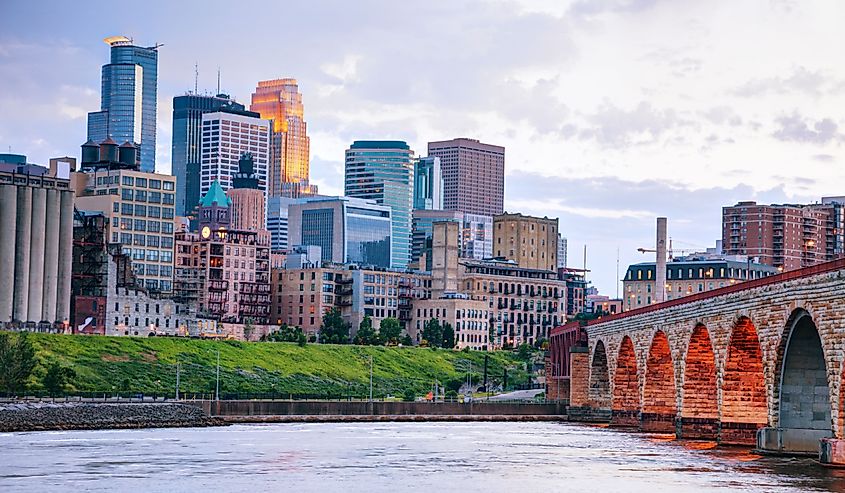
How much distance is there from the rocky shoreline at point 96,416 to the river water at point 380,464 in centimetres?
403

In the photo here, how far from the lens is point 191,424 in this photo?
134500mm

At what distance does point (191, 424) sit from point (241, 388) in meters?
50.9

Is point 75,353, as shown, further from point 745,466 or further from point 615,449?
point 745,466

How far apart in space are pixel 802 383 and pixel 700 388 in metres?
26.5

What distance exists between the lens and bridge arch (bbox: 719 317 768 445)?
9738 cm

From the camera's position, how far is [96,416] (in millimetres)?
131000

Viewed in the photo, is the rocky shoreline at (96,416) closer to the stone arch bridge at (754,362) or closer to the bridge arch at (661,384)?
the bridge arch at (661,384)

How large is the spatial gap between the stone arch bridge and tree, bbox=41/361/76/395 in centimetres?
5727

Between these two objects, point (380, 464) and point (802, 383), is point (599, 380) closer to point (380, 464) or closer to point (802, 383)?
point (380, 464)

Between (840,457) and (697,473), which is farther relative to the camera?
(697,473)

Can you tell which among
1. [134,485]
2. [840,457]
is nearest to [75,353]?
[134,485]

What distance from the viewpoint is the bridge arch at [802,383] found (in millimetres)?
85688

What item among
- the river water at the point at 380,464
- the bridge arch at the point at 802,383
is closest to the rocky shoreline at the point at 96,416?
the river water at the point at 380,464

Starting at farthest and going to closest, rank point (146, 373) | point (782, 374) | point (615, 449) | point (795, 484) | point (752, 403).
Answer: point (146, 373) → point (615, 449) → point (752, 403) → point (782, 374) → point (795, 484)
